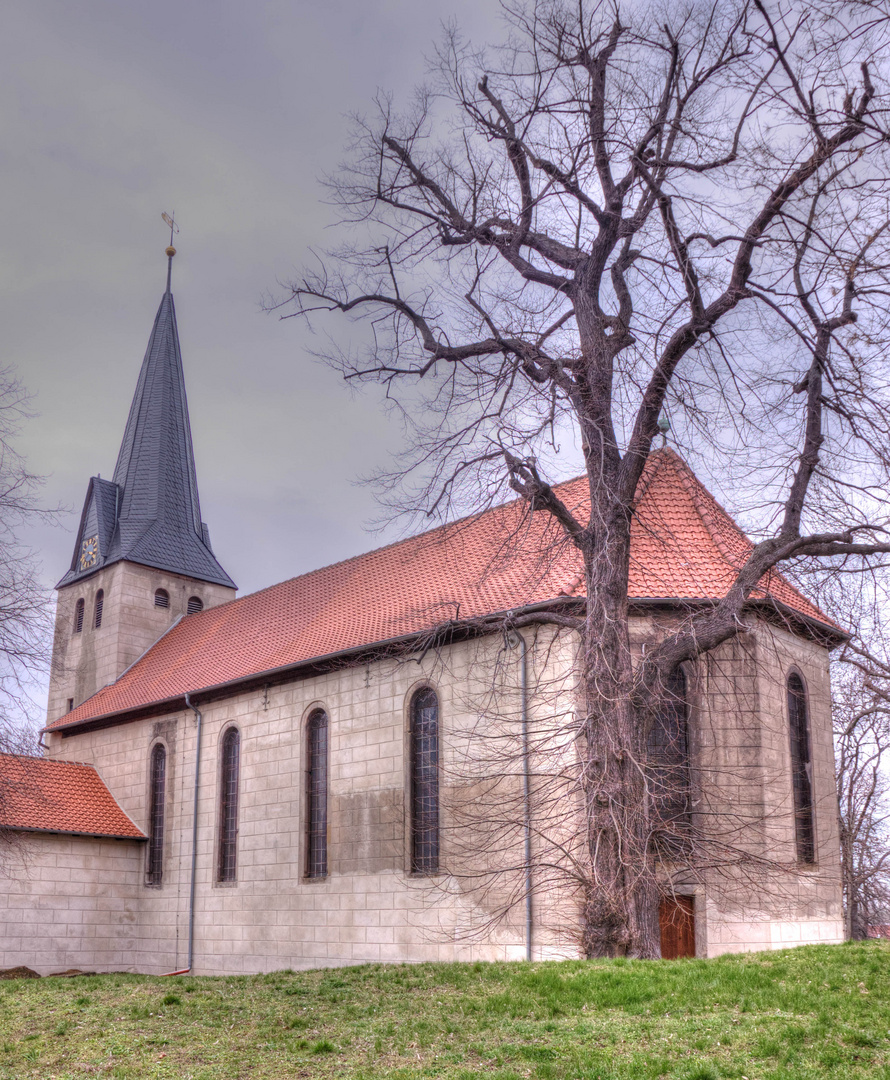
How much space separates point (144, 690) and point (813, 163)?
20.6 metres

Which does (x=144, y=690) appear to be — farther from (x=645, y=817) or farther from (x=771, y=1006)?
(x=771, y=1006)

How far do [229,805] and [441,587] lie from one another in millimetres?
7190

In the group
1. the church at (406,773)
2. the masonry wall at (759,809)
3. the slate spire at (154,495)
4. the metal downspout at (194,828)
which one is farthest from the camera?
the slate spire at (154,495)

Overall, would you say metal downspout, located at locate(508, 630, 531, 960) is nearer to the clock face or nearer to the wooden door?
the wooden door

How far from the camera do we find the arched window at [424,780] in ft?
60.0

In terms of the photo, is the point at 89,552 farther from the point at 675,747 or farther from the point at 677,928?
the point at 677,928

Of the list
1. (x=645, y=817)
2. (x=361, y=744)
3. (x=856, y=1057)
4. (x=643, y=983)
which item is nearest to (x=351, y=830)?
(x=361, y=744)

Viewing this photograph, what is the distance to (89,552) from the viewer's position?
107ft

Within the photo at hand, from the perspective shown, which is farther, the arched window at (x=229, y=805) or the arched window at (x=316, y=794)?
the arched window at (x=229, y=805)

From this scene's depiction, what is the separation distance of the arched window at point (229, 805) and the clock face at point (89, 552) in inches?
449

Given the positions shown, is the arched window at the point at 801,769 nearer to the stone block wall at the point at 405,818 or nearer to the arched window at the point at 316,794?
the stone block wall at the point at 405,818

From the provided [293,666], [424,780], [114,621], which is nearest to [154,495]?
[114,621]

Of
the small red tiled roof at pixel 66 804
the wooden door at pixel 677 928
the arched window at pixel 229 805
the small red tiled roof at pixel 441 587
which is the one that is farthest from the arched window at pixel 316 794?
the wooden door at pixel 677 928

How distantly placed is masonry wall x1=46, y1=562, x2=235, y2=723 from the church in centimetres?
80
